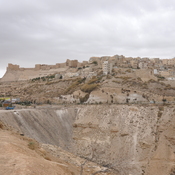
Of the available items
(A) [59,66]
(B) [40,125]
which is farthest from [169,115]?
(A) [59,66]

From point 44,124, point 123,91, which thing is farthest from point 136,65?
point 44,124

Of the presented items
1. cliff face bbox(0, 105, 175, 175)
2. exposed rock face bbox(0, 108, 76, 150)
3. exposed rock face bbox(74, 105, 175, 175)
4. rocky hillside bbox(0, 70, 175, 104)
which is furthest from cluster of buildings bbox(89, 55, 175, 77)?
exposed rock face bbox(0, 108, 76, 150)

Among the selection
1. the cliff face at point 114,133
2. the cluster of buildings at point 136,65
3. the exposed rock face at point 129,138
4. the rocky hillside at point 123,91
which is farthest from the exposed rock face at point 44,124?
the cluster of buildings at point 136,65

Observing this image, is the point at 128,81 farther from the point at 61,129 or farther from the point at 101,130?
the point at 61,129

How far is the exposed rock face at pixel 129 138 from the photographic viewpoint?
2125 centimetres

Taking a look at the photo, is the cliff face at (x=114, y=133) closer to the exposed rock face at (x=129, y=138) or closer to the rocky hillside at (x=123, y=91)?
the exposed rock face at (x=129, y=138)

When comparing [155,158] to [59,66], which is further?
[59,66]

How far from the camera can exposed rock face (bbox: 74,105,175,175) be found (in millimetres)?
21250

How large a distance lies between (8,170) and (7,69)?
303ft

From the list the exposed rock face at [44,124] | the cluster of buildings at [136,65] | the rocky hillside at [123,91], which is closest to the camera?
the exposed rock face at [44,124]

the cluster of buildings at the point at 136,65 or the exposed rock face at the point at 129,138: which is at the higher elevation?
the cluster of buildings at the point at 136,65

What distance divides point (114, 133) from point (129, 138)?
6.96 ft

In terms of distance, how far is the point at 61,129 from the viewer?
26609 mm

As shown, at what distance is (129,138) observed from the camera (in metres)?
24.5
